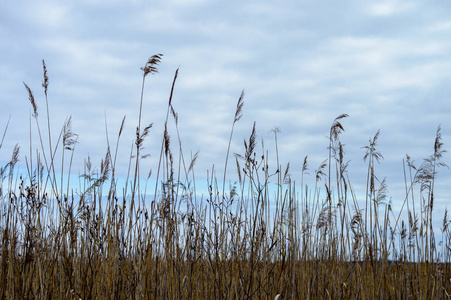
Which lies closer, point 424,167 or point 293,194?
point 293,194

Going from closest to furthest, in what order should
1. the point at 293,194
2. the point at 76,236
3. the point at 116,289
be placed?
the point at 116,289 → the point at 76,236 → the point at 293,194

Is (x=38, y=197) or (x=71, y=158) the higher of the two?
(x=71, y=158)

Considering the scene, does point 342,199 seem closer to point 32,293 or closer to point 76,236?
point 76,236

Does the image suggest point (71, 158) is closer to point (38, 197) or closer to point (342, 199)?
point (38, 197)

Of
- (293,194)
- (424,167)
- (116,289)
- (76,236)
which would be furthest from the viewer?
(424,167)

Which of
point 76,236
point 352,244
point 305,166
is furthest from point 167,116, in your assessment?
point 352,244

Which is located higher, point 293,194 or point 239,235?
point 293,194

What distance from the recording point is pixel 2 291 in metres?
3.04

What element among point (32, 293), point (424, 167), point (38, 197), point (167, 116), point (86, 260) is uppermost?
point (167, 116)

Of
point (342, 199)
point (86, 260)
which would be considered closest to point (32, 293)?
point (86, 260)

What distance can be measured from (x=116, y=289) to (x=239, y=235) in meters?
0.96

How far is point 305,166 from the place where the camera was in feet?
12.7

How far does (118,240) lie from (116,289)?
12.8 inches

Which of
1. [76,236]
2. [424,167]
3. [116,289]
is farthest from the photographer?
[424,167]
